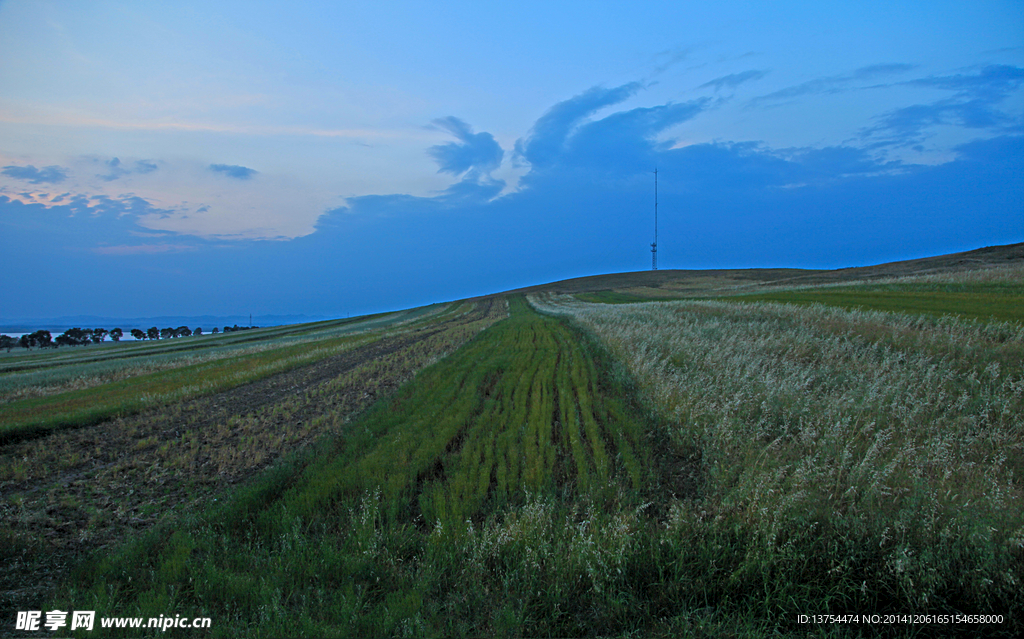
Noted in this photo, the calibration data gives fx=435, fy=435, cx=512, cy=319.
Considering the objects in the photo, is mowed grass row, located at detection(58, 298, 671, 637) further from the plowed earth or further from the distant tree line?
the distant tree line

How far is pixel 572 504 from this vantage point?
6.40m

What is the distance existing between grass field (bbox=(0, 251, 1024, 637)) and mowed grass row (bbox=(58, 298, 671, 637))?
0.03m

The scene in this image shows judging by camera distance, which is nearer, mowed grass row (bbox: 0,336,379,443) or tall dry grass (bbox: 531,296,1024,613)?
tall dry grass (bbox: 531,296,1024,613)

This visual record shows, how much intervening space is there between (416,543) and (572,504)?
7.45 feet

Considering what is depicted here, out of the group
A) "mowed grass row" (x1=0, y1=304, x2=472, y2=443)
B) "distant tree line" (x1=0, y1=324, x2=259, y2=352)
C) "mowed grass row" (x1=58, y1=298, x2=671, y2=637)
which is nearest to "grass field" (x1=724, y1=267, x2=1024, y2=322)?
"mowed grass row" (x1=58, y1=298, x2=671, y2=637)

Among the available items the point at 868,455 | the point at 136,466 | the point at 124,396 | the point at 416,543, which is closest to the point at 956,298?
the point at 868,455

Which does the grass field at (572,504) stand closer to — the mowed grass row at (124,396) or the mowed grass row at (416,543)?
the mowed grass row at (416,543)

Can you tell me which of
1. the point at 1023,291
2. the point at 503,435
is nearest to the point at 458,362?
the point at 503,435

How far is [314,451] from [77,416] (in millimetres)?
9110

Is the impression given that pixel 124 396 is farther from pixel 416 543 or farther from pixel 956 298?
pixel 956 298

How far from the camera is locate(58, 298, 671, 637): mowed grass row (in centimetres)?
438

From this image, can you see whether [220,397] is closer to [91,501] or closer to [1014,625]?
[91,501]

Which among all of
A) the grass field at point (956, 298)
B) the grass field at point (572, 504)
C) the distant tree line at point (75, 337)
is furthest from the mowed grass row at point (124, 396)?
the distant tree line at point (75, 337)

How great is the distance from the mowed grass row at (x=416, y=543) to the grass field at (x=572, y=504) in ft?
0.11
